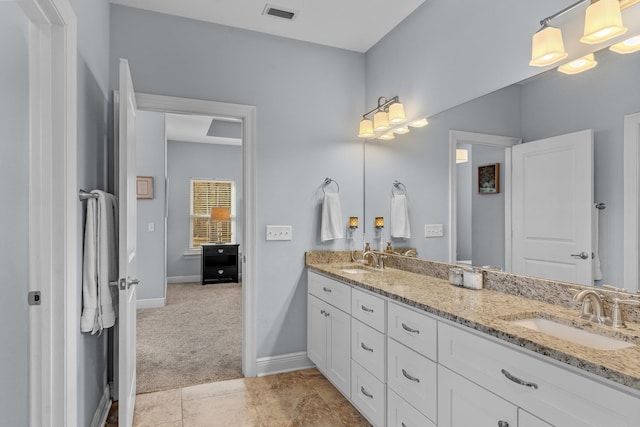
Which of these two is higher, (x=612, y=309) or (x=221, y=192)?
(x=221, y=192)

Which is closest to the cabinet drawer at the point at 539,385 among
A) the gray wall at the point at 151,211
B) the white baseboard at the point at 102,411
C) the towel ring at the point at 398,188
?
the towel ring at the point at 398,188

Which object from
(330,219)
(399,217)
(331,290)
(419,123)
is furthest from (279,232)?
(419,123)

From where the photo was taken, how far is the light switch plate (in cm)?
300

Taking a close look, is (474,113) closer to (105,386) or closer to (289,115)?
(289,115)

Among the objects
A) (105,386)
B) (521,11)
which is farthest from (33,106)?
(521,11)

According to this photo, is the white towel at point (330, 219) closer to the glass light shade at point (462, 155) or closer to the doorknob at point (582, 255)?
the glass light shade at point (462, 155)

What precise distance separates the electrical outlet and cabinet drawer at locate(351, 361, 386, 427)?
0.99 m

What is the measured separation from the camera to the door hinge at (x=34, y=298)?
56.4 inches

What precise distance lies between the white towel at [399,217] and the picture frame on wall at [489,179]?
77cm

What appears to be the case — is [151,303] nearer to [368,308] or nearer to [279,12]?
[368,308]

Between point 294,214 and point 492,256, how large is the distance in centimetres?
156

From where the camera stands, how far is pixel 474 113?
222 cm

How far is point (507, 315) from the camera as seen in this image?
150 centimetres

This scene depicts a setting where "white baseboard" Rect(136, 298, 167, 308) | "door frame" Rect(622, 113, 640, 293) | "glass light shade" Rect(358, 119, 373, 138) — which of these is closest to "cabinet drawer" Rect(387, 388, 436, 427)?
"door frame" Rect(622, 113, 640, 293)
